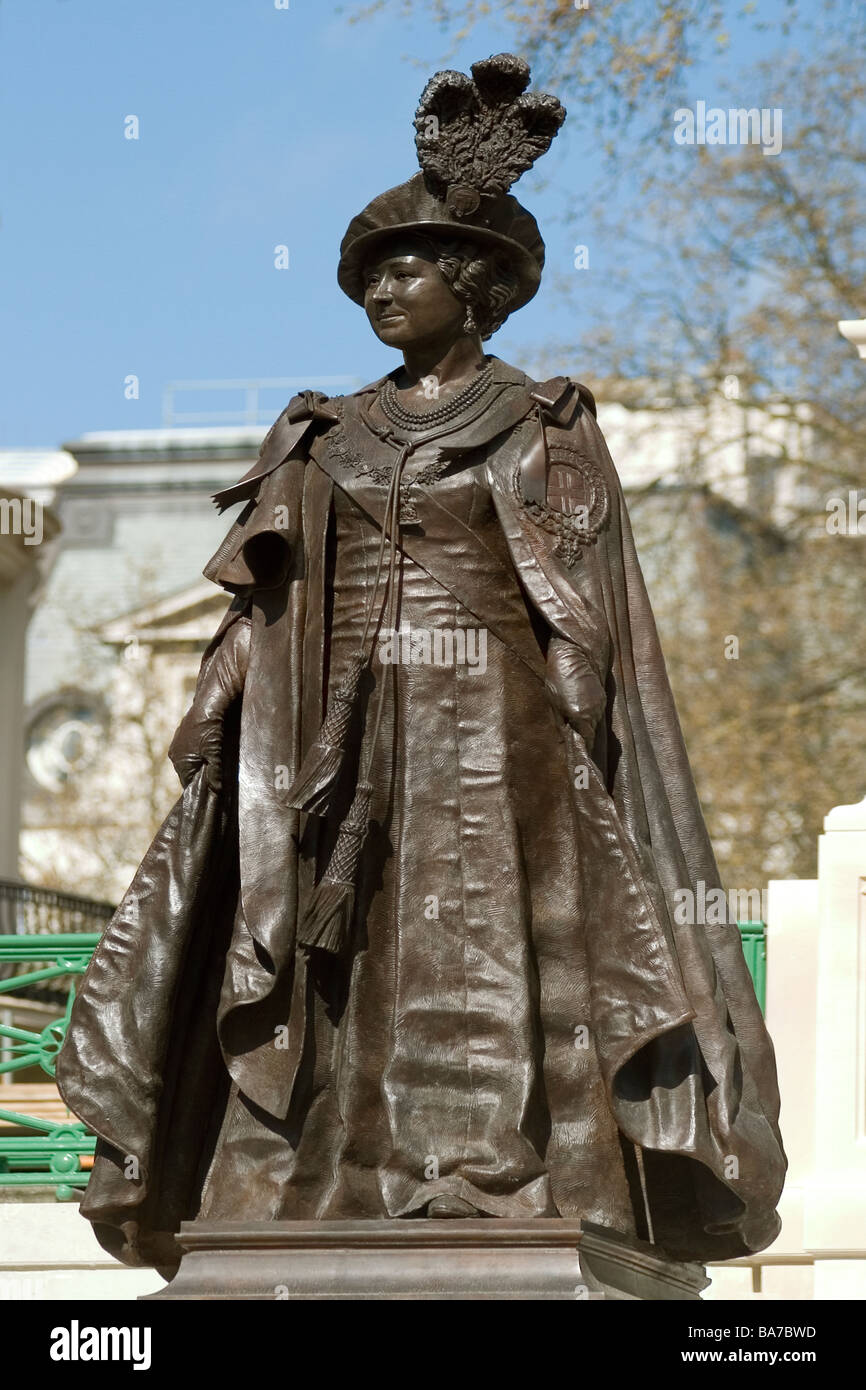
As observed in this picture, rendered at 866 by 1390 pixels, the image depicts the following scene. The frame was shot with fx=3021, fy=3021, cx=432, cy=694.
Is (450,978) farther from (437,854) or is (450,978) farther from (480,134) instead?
(480,134)

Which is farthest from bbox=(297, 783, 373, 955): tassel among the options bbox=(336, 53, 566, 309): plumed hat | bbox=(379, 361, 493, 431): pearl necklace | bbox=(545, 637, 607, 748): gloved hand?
bbox=(336, 53, 566, 309): plumed hat

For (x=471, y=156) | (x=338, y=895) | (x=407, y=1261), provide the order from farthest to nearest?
(x=471, y=156) < (x=338, y=895) < (x=407, y=1261)

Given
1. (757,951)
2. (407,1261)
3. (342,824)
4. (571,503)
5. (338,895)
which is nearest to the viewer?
(407,1261)

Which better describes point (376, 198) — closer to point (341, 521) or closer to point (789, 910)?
point (341, 521)

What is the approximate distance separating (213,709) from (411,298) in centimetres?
141

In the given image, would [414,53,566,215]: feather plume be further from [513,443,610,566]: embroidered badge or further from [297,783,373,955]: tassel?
[297,783,373,955]: tassel

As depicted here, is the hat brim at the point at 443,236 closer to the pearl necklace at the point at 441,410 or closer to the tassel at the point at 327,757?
the pearl necklace at the point at 441,410

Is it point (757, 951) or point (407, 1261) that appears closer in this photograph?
point (407, 1261)

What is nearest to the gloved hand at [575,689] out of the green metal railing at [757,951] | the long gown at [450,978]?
the long gown at [450,978]

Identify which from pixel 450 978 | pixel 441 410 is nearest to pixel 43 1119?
pixel 450 978

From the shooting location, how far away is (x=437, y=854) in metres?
9.03
